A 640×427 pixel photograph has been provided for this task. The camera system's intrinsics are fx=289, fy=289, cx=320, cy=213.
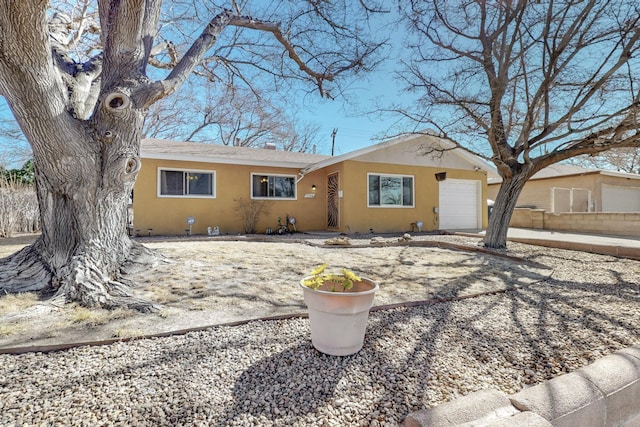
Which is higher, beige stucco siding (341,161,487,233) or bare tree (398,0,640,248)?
bare tree (398,0,640,248)

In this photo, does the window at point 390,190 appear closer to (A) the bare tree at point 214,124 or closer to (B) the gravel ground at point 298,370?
(B) the gravel ground at point 298,370

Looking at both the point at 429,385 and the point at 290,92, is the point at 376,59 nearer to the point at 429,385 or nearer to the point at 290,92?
the point at 290,92

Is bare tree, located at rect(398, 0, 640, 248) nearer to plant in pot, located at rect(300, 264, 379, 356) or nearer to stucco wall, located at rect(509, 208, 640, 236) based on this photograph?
stucco wall, located at rect(509, 208, 640, 236)

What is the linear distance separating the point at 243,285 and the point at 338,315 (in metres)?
1.95

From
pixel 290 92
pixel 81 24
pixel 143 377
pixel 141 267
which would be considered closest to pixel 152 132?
pixel 81 24

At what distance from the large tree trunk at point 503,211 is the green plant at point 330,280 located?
19.5 feet

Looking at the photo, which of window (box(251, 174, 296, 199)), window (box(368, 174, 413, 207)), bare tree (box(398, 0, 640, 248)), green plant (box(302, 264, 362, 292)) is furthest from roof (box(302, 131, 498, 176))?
green plant (box(302, 264, 362, 292))

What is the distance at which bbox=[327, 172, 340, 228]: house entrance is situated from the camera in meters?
10.4

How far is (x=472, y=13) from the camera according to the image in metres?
6.53

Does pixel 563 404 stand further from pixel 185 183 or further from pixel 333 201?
pixel 185 183

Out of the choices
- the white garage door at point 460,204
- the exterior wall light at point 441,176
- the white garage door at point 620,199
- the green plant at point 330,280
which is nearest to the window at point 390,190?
the exterior wall light at point 441,176

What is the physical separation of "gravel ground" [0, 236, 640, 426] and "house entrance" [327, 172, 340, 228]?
25.3 ft

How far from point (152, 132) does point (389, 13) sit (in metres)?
17.3

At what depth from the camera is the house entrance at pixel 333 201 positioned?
10.4 m
